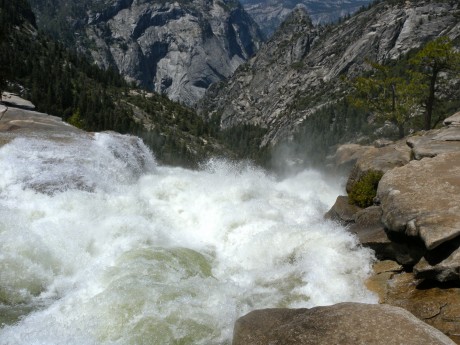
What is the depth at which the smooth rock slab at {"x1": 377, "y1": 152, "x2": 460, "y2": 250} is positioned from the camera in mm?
11898

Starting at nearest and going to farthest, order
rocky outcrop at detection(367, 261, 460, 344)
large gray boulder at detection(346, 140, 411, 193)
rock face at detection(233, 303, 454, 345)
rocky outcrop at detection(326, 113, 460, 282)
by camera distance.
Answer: rock face at detection(233, 303, 454, 345), rocky outcrop at detection(367, 261, 460, 344), rocky outcrop at detection(326, 113, 460, 282), large gray boulder at detection(346, 140, 411, 193)

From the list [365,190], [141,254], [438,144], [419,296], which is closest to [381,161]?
[365,190]

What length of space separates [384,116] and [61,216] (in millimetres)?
32182

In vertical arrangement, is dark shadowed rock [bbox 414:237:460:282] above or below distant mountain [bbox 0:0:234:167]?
above

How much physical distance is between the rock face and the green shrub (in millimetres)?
12499

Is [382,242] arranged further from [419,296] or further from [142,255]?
[142,255]

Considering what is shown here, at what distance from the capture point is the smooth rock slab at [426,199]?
39.0ft

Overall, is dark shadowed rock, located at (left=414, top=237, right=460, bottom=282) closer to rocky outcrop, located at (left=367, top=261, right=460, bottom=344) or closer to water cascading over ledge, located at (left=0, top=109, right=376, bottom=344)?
rocky outcrop, located at (left=367, top=261, right=460, bottom=344)

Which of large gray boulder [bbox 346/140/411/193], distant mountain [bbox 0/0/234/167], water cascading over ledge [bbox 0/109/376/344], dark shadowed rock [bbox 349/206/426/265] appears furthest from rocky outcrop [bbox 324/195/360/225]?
distant mountain [bbox 0/0/234/167]

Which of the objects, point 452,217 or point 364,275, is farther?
point 364,275

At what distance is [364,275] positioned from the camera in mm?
14414

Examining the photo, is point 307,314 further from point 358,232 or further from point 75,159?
point 75,159

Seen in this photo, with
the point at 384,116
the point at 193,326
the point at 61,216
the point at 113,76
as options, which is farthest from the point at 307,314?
the point at 113,76

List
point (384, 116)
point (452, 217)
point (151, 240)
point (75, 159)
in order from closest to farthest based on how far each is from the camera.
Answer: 1. point (452, 217)
2. point (151, 240)
3. point (75, 159)
4. point (384, 116)
